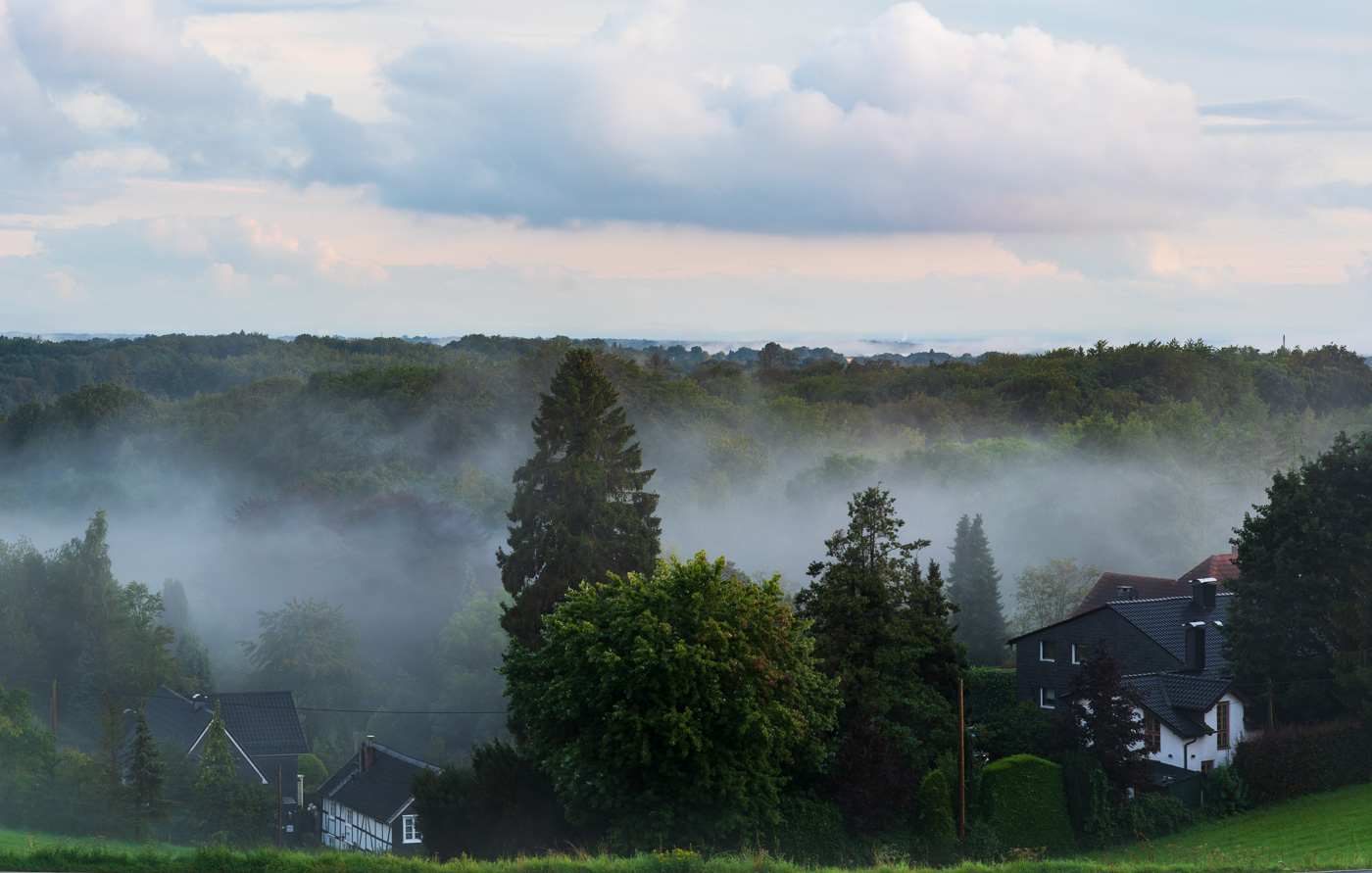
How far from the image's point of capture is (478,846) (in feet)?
91.8

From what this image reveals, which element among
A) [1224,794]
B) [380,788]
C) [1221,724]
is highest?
[1221,724]

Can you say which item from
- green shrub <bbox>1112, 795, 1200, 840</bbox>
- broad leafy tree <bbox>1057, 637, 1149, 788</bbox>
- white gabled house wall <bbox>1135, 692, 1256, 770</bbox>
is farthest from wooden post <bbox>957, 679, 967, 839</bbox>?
white gabled house wall <bbox>1135, 692, 1256, 770</bbox>

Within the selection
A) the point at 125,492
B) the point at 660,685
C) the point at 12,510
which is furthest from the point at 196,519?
the point at 660,685

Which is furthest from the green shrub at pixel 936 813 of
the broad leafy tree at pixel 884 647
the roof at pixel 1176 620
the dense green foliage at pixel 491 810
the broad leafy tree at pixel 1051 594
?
the broad leafy tree at pixel 1051 594

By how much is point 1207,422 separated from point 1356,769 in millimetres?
75319

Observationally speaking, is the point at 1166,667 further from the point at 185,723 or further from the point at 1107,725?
the point at 185,723

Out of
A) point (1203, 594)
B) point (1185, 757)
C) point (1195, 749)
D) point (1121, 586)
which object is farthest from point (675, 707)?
point (1121, 586)

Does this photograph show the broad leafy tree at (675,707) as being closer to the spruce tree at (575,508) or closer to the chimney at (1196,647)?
the spruce tree at (575,508)

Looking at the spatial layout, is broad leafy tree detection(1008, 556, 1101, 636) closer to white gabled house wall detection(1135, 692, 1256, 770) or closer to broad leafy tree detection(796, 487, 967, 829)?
white gabled house wall detection(1135, 692, 1256, 770)

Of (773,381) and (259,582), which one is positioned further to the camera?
(773,381)

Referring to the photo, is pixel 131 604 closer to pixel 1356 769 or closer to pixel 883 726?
pixel 883 726

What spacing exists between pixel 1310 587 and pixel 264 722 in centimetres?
4339

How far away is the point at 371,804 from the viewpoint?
4297cm

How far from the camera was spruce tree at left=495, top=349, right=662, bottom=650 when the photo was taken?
119 ft
